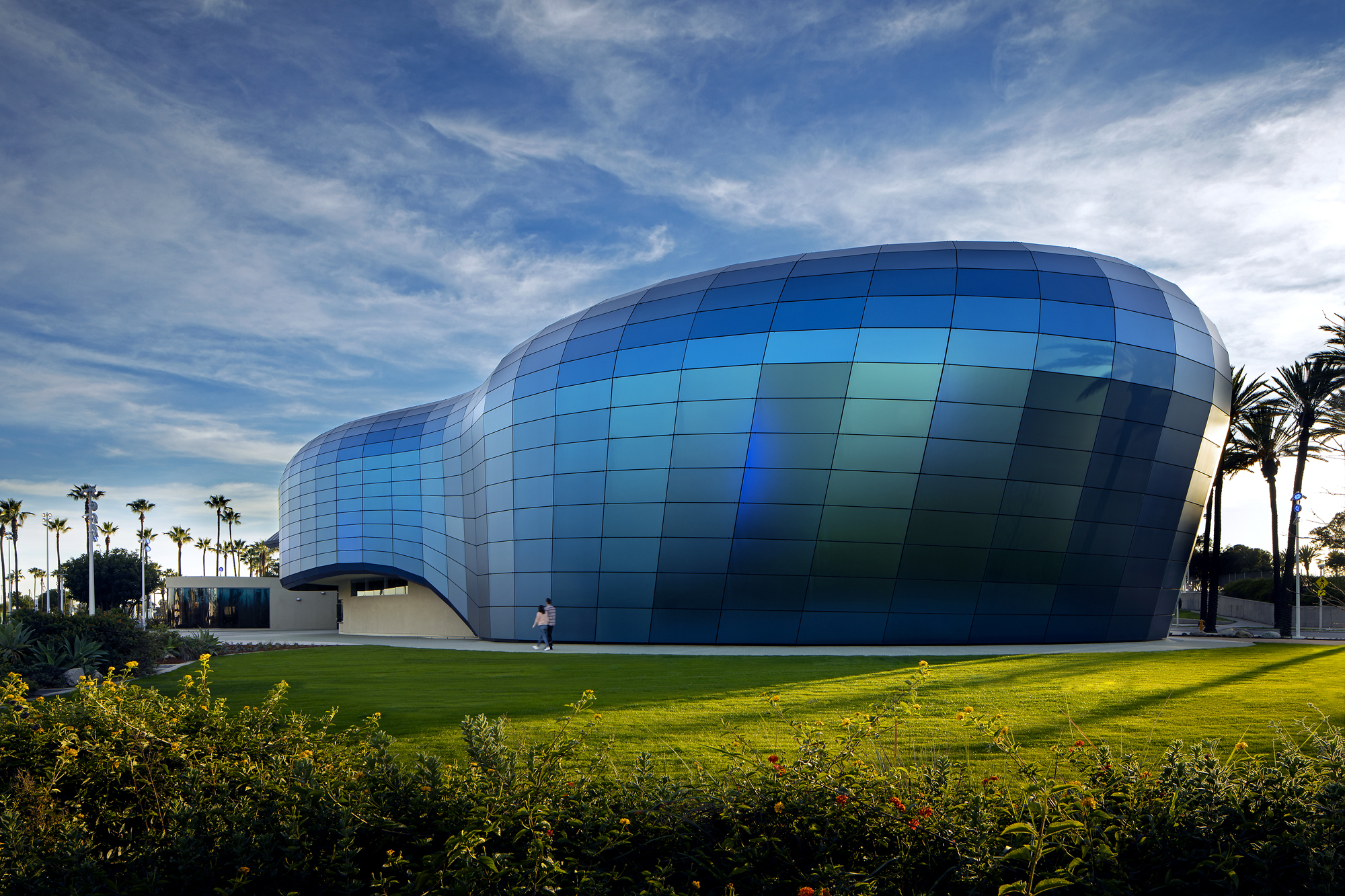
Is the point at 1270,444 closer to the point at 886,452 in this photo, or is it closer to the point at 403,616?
the point at 886,452

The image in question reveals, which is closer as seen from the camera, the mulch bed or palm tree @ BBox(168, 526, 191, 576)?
the mulch bed

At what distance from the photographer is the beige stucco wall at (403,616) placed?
43594 mm

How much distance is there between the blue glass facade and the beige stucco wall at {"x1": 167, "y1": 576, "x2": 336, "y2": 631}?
47467 mm

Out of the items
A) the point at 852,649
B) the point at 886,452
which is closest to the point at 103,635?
the point at 852,649

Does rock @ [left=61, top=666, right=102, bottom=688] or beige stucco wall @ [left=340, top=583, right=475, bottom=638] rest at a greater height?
rock @ [left=61, top=666, right=102, bottom=688]

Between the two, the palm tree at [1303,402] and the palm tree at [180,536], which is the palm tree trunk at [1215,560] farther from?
the palm tree at [180,536]

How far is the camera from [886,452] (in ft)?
84.3

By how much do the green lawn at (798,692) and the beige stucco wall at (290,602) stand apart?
48447 millimetres

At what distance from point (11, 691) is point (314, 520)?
4518 centimetres

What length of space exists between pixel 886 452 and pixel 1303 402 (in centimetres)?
3285

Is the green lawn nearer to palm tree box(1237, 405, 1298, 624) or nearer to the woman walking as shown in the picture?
the woman walking

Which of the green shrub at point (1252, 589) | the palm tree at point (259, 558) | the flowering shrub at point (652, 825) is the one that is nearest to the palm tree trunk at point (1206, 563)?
the green shrub at point (1252, 589)

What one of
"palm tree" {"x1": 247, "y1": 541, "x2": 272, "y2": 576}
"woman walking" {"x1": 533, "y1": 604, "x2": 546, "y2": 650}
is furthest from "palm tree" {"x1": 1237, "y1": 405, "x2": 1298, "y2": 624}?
"palm tree" {"x1": 247, "y1": 541, "x2": 272, "y2": 576}

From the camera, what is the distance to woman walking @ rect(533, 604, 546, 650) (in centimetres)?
2683
